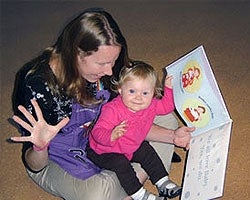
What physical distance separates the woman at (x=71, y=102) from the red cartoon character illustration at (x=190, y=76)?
0.16 meters

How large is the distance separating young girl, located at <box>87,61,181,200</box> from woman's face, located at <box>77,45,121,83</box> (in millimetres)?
98

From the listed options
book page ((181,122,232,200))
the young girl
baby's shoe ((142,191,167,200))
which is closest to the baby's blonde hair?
the young girl

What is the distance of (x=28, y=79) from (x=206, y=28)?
1486 millimetres

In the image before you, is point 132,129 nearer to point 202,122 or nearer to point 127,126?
point 127,126

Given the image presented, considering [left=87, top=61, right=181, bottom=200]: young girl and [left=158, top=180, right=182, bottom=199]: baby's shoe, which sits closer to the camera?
[left=87, top=61, right=181, bottom=200]: young girl

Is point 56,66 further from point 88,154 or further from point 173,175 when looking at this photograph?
point 173,175

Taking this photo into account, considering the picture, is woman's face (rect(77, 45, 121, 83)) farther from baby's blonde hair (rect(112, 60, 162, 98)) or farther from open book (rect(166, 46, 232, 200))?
open book (rect(166, 46, 232, 200))

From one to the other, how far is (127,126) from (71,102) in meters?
0.17

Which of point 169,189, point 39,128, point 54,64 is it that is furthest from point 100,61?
point 169,189

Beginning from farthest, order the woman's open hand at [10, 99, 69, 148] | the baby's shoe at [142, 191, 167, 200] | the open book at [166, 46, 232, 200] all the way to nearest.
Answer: the baby's shoe at [142, 191, 167, 200], the open book at [166, 46, 232, 200], the woman's open hand at [10, 99, 69, 148]

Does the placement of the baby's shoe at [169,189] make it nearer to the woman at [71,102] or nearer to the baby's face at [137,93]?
the woman at [71,102]

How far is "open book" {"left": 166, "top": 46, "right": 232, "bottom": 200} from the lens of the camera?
4.76ft

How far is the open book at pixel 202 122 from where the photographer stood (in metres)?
1.45

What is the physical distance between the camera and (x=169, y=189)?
65.4 inches
